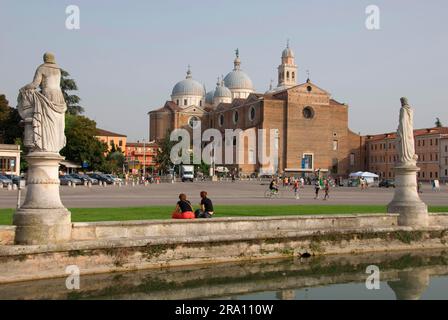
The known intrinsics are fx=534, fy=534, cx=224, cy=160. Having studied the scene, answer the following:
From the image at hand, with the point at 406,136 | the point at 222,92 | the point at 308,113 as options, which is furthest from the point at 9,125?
the point at 406,136

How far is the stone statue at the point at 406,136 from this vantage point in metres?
14.8

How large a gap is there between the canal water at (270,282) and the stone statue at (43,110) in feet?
8.71

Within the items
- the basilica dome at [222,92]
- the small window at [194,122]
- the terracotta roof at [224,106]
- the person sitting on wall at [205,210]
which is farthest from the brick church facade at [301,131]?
the person sitting on wall at [205,210]

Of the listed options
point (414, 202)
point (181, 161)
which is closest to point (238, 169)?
point (181, 161)

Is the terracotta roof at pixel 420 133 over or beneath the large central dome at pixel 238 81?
beneath

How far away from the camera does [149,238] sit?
1130 cm

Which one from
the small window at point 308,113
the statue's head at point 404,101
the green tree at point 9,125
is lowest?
the statue's head at point 404,101

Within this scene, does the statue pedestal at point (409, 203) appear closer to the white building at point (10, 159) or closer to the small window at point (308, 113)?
the white building at point (10, 159)

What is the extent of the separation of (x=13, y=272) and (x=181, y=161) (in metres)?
76.6

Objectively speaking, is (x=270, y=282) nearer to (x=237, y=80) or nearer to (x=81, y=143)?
(x=81, y=143)

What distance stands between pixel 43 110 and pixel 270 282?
221 inches

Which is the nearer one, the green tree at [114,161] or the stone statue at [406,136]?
the stone statue at [406,136]

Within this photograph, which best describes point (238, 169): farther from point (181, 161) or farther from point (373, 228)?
point (373, 228)
